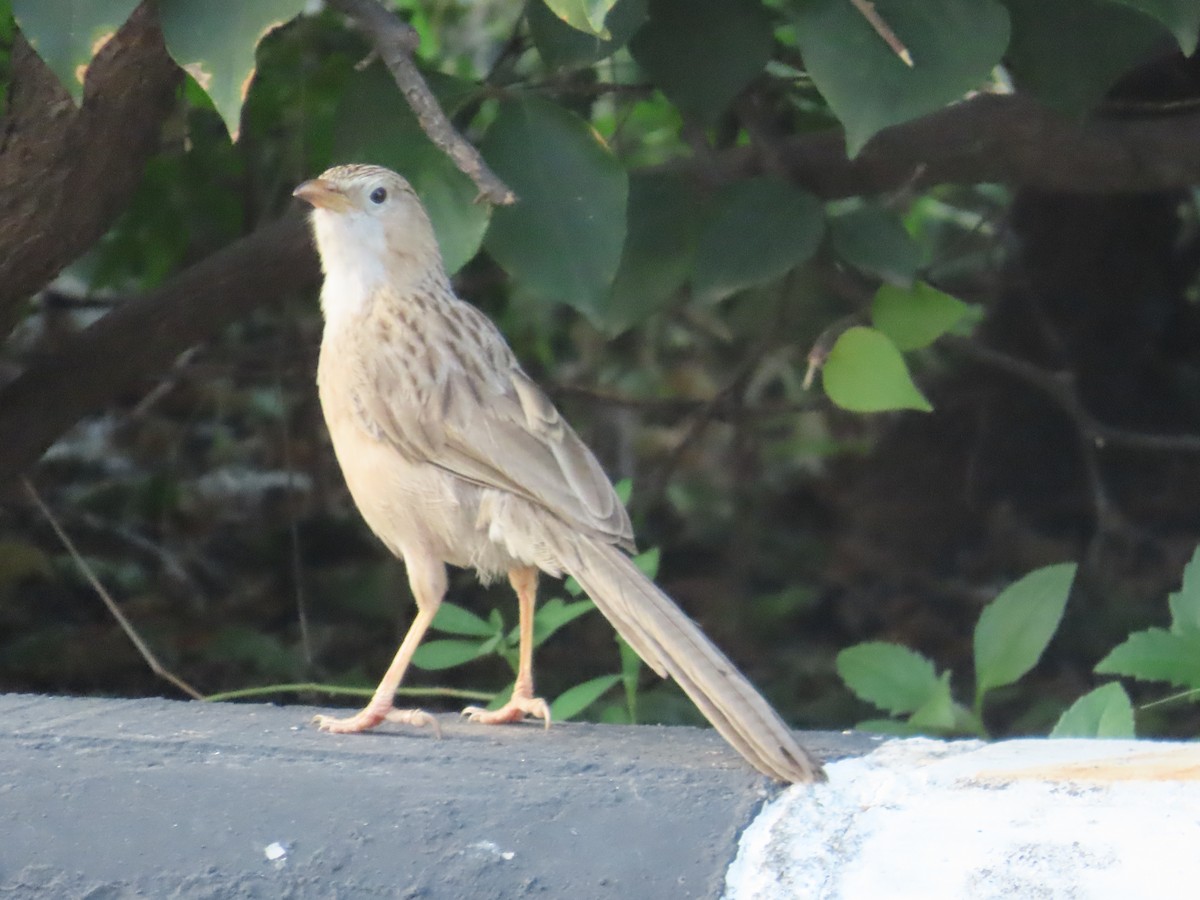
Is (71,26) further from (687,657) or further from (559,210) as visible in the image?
(687,657)

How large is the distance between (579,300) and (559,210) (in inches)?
8.1

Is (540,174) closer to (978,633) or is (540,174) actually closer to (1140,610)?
(978,633)

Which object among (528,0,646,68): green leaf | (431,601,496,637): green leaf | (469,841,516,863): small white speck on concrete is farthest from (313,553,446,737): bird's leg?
(528,0,646,68): green leaf

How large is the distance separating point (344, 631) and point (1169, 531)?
11.7ft

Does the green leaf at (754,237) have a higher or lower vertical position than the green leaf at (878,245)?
higher

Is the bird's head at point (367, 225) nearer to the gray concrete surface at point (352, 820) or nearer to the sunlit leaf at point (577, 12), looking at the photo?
the sunlit leaf at point (577, 12)

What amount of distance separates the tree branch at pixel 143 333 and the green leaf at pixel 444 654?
1.25m

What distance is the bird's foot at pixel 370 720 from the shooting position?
3.06m

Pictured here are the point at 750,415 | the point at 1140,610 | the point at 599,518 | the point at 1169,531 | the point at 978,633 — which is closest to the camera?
the point at 599,518

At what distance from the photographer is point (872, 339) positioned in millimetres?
3645

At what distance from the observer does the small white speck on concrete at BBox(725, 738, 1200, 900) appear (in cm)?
216

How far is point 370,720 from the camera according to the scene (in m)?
3.08

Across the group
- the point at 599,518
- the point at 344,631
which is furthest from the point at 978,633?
the point at 344,631

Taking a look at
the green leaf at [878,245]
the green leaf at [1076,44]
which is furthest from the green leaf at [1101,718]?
the green leaf at [1076,44]
